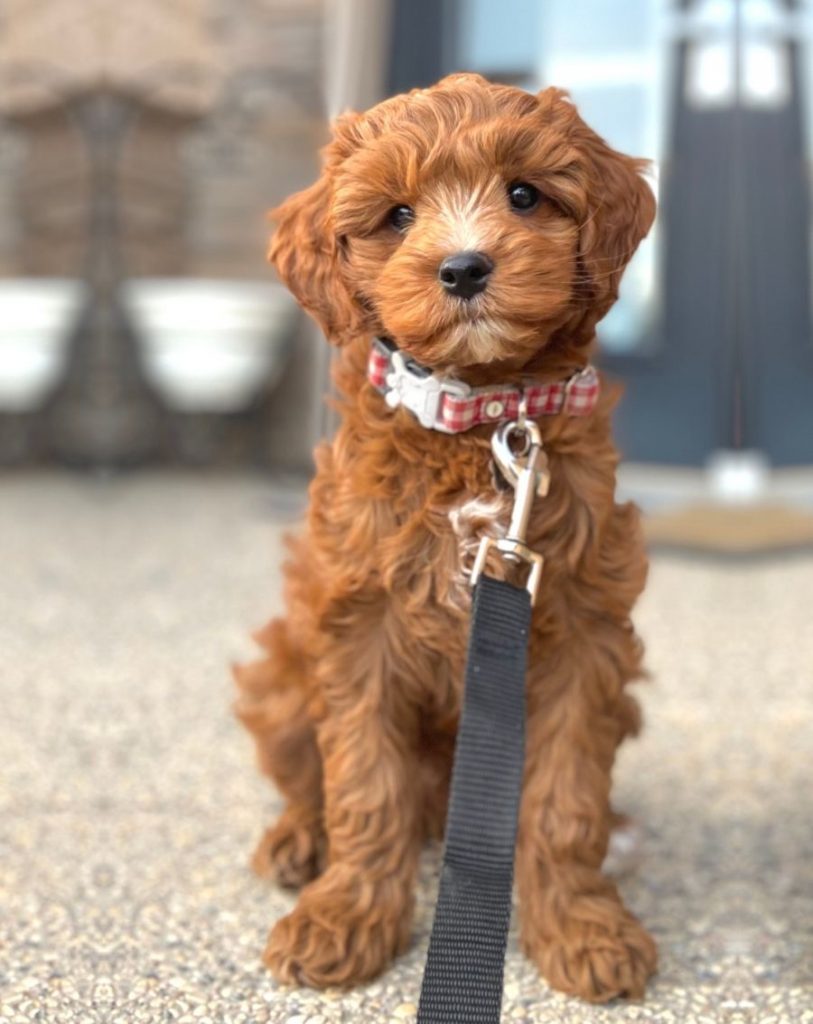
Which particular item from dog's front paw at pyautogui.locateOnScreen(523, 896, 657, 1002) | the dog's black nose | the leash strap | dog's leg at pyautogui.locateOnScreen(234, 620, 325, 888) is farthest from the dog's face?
dog's front paw at pyautogui.locateOnScreen(523, 896, 657, 1002)

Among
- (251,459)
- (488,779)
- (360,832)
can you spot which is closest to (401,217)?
(488,779)

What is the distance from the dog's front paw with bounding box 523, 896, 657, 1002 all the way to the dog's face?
3.04ft

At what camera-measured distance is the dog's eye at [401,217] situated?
1777mm

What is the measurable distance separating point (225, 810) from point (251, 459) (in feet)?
20.9

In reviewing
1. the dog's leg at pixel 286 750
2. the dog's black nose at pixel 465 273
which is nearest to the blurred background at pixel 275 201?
the dog's leg at pixel 286 750

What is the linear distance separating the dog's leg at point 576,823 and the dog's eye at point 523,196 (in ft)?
2.26

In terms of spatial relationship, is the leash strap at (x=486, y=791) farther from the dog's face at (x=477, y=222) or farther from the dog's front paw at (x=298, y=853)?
the dog's front paw at (x=298, y=853)

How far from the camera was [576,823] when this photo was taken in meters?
1.99

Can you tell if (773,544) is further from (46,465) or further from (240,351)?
(46,465)

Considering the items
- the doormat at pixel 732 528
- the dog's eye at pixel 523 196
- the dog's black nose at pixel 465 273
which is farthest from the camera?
the doormat at pixel 732 528

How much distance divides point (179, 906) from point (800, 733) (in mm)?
1886

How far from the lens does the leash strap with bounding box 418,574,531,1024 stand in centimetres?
169

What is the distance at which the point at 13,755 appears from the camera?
126 inches

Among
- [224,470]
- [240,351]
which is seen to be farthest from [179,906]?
[224,470]
